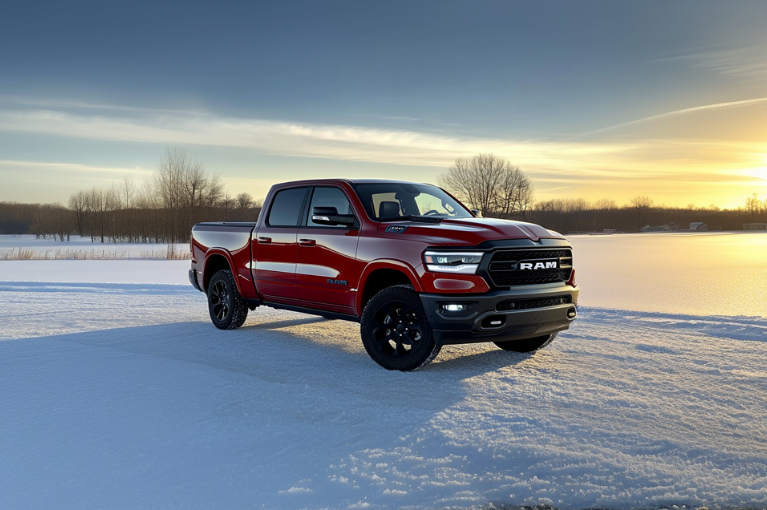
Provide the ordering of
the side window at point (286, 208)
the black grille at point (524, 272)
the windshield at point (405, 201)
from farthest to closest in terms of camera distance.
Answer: the side window at point (286, 208) → the windshield at point (405, 201) → the black grille at point (524, 272)

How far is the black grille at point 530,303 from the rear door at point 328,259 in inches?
65.0

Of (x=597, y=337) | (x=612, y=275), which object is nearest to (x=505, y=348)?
(x=597, y=337)

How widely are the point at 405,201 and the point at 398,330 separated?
5.90 feet

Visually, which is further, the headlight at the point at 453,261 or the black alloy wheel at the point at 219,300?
the black alloy wheel at the point at 219,300

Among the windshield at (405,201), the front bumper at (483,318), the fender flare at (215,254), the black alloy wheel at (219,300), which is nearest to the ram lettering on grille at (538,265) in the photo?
the front bumper at (483,318)

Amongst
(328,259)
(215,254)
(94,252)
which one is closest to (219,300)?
(215,254)

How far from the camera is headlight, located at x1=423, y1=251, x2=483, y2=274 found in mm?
5965

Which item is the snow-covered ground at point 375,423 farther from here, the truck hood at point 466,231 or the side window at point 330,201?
the side window at point 330,201

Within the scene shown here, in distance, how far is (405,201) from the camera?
24.7 ft

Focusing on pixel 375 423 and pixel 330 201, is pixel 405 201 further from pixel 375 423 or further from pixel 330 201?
pixel 375 423

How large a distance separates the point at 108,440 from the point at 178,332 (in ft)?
15.4

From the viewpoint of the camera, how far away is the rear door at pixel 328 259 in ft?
22.8

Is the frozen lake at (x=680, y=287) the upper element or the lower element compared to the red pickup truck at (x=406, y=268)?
lower

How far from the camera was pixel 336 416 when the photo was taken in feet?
15.9
